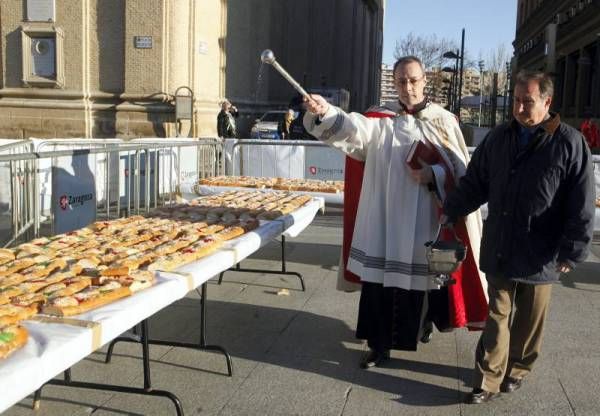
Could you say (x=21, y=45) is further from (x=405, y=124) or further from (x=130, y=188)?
(x=405, y=124)

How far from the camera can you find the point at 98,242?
4.30 meters

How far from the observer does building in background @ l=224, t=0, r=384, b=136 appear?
94.8 ft

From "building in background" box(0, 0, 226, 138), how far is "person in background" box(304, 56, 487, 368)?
1870 centimetres

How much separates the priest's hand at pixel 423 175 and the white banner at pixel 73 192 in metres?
3.81

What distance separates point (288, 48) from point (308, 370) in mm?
34137

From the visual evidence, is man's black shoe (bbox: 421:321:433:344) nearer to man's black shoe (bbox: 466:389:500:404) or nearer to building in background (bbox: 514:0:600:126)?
man's black shoe (bbox: 466:389:500:404)

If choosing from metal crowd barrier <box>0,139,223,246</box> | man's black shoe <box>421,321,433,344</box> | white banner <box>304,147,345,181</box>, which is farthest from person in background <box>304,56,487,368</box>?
white banner <box>304,147,345,181</box>

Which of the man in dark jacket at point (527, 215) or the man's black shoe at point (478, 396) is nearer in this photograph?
the man in dark jacket at point (527, 215)

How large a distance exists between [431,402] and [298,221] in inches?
81.7

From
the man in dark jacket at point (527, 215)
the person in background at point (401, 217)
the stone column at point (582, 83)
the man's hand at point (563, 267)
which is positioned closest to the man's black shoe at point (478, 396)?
the man in dark jacket at point (527, 215)

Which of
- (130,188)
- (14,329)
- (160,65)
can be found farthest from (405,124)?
(160,65)

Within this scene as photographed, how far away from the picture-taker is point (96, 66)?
23281mm

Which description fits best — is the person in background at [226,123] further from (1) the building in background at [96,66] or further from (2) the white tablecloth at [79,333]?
(2) the white tablecloth at [79,333]

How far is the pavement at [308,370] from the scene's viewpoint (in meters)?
4.05
